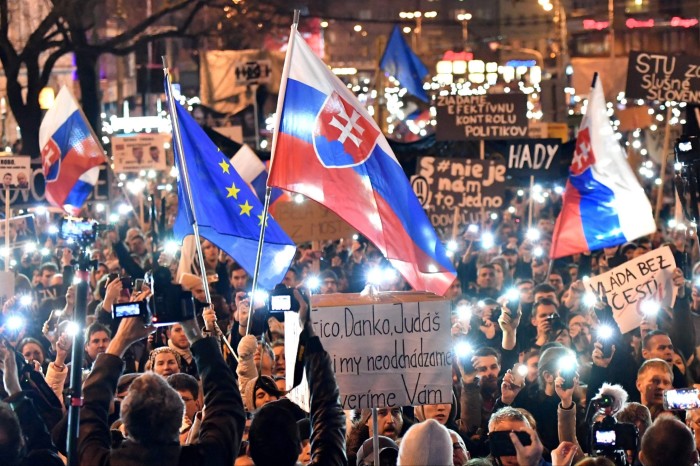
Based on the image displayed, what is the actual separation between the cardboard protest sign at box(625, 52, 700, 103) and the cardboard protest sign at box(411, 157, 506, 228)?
5.75 feet

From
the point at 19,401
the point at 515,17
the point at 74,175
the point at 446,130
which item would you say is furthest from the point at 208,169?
the point at 515,17

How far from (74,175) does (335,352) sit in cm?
849

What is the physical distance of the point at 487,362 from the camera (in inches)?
332

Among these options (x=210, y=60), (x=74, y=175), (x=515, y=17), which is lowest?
(x=74, y=175)

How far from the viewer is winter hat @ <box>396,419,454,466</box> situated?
4594 mm

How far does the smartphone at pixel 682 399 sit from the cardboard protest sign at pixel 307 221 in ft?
27.1

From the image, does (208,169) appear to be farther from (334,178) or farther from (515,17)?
(515,17)

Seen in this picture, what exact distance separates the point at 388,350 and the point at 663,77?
9.09 meters

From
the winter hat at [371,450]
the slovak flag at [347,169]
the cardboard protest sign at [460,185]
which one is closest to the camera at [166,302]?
the winter hat at [371,450]

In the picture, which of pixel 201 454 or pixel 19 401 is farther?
pixel 19 401

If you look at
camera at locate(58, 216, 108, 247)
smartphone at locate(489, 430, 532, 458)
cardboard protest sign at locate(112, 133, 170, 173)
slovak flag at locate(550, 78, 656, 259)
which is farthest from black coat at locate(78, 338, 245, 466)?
cardboard protest sign at locate(112, 133, 170, 173)

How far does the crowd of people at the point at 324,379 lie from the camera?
15.1ft

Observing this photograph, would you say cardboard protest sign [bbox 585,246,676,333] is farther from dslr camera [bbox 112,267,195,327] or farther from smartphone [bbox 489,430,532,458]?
dslr camera [bbox 112,267,195,327]

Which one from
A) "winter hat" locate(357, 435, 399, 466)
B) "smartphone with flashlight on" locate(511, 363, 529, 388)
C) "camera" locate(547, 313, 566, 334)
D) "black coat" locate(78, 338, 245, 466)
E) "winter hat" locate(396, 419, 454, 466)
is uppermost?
"black coat" locate(78, 338, 245, 466)
